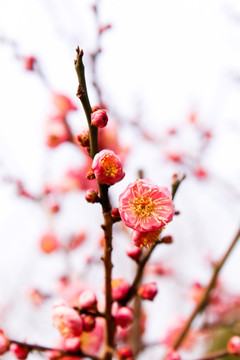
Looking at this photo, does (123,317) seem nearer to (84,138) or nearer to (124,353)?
(124,353)

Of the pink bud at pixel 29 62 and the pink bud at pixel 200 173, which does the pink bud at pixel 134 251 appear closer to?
the pink bud at pixel 29 62

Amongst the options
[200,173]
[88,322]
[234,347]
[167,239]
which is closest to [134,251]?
[167,239]

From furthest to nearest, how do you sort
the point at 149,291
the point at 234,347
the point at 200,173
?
the point at 200,173 → the point at 234,347 → the point at 149,291

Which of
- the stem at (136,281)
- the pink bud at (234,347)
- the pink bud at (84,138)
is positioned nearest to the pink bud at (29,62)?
the pink bud at (84,138)

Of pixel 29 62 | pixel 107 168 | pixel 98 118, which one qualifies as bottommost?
pixel 107 168

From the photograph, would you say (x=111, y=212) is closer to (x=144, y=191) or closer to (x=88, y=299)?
(x=144, y=191)

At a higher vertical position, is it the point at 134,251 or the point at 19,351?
the point at 134,251

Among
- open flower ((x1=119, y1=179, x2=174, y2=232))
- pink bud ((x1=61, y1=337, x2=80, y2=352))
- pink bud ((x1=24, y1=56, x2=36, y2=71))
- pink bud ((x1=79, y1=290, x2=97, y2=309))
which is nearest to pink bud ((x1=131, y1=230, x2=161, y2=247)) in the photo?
open flower ((x1=119, y1=179, x2=174, y2=232))
